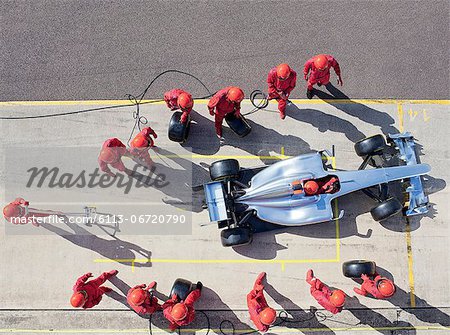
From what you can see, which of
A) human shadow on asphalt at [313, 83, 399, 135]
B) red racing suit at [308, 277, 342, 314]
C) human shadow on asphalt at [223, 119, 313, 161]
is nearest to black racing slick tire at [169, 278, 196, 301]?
red racing suit at [308, 277, 342, 314]

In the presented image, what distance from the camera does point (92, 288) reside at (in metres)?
9.13

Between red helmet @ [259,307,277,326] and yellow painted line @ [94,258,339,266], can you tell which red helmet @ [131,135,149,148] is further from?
red helmet @ [259,307,277,326]

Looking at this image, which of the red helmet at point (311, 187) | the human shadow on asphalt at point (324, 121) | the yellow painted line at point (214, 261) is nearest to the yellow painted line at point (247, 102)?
the human shadow on asphalt at point (324, 121)

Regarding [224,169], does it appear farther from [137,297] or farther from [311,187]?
[137,297]

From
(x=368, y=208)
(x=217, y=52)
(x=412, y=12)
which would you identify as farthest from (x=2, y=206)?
(x=412, y=12)

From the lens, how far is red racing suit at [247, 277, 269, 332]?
8893mm

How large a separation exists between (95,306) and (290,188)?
5424 millimetres

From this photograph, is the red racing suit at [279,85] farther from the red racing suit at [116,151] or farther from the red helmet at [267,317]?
the red helmet at [267,317]

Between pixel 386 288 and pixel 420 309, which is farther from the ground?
pixel 386 288

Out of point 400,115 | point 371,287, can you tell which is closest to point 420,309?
point 371,287

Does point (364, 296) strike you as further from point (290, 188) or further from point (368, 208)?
point (290, 188)

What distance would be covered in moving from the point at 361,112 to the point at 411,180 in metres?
2.08

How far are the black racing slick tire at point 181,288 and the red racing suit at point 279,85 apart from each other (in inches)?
186

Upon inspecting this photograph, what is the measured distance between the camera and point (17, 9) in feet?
35.6
